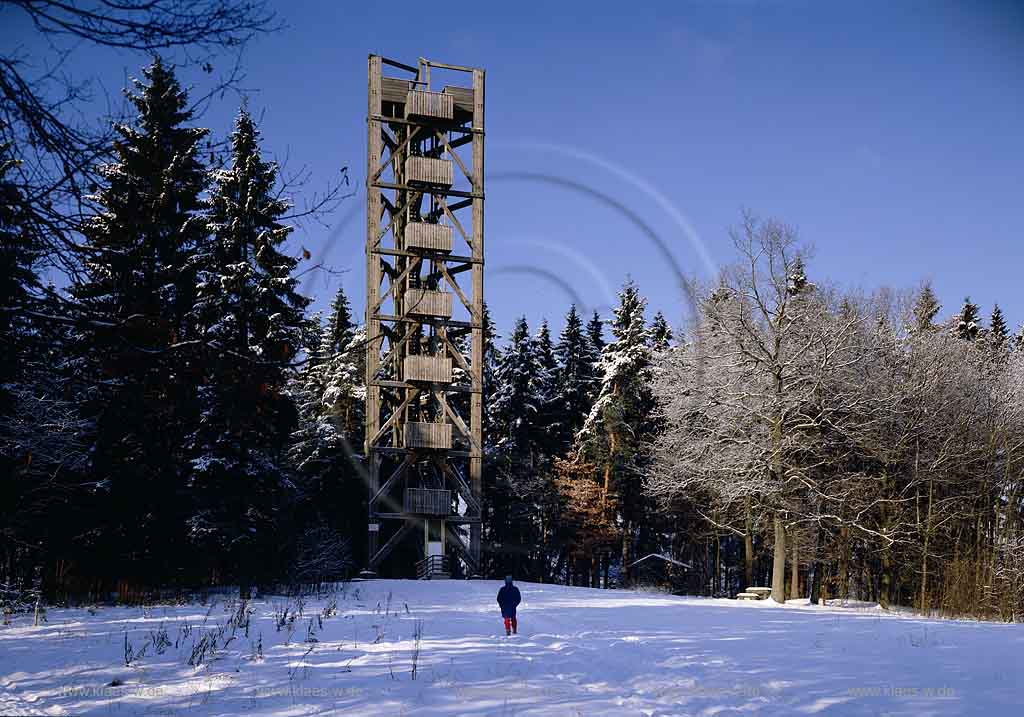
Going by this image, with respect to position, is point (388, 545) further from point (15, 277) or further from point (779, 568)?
point (15, 277)

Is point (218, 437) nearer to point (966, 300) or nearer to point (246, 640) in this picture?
point (246, 640)

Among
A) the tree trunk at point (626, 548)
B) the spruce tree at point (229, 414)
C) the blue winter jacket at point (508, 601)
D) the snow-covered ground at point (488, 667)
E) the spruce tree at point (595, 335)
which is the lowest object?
the tree trunk at point (626, 548)

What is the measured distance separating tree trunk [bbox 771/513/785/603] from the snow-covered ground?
10336 mm

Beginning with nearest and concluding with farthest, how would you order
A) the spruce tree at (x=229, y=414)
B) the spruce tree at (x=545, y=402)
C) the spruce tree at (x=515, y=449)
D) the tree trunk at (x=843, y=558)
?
the spruce tree at (x=229, y=414) → the tree trunk at (x=843, y=558) → the spruce tree at (x=515, y=449) → the spruce tree at (x=545, y=402)

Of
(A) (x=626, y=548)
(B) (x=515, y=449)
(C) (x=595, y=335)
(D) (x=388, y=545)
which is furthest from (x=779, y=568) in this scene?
(C) (x=595, y=335)

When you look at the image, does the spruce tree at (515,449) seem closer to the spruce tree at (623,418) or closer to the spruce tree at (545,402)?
the spruce tree at (545,402)

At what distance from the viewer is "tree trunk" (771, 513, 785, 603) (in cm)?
2728

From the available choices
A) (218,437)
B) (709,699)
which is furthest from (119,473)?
(709,699)

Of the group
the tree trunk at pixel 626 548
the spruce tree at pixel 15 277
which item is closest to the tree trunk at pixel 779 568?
the tree trunk at pixel 626 548

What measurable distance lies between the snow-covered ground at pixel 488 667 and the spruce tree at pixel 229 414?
487 cm

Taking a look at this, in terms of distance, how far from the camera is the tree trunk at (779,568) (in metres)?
27.3

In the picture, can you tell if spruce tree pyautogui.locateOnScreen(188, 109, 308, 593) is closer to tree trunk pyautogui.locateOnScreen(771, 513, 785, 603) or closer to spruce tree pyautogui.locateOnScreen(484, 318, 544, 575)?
tree trunk pyautogui.locateOnScreen(771, 513, 785, 603)

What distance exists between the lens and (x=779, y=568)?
90.3ft

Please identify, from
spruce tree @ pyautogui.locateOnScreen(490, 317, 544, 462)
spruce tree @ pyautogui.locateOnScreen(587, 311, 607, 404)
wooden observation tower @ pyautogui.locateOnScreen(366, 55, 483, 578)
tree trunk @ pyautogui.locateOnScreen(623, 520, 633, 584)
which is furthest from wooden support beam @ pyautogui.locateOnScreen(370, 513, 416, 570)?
spruce tree @ pyautogui.locateOnScreen(587, 311, 607, 404)
